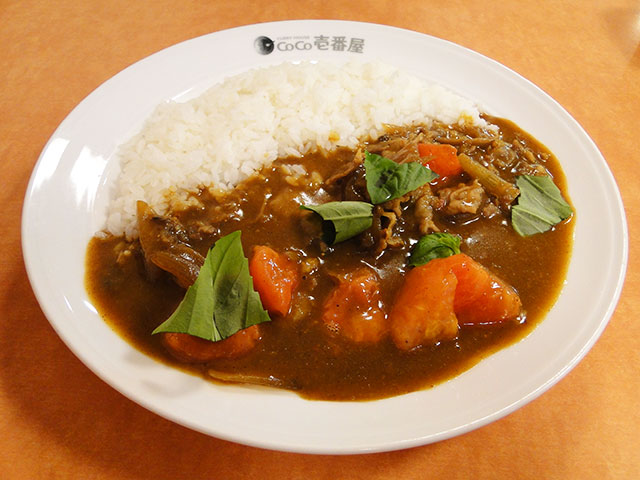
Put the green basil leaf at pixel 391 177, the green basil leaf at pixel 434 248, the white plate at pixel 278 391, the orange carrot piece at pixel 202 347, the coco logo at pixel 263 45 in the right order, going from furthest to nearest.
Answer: the coco logo at pixel 263 45 < the green basil leaf at pixel 391 177 < the green basil leaf at pixel 434 248 < the orange carrot piece at pixel 202 347 < the white plate at pixel 278 391

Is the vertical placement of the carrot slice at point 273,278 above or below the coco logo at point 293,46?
below

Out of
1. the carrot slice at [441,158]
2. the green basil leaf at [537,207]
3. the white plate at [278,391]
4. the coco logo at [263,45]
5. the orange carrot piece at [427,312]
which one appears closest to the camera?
the white plate at [278,391]

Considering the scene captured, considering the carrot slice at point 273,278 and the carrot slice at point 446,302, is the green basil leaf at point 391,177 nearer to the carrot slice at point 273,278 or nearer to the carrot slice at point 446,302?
the carrot slice at point 446,302

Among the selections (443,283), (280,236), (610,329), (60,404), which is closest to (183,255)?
(280,236)

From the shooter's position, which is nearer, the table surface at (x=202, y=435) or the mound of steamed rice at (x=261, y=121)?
the table surface at (x=202, y=435)

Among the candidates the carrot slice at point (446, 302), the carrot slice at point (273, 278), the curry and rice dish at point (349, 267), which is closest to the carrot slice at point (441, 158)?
the curry and rice dish at point (349, 267)

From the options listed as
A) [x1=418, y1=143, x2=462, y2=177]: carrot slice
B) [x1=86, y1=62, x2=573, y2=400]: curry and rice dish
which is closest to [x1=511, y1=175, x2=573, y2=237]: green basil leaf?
[x1=86, y1=62, x2=573, y2=400]: curry and rice dish

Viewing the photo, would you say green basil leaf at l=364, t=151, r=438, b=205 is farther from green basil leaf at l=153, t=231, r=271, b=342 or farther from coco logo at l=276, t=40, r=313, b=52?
coco logo at l=276, t=40, r=313, b=52
